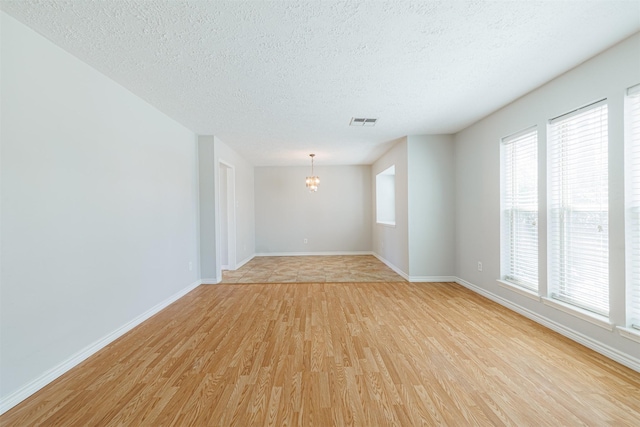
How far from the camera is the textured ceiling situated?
5.67 feet

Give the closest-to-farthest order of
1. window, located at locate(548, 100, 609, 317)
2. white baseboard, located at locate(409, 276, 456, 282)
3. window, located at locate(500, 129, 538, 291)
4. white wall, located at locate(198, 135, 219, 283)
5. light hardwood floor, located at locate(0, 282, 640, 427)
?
light hardwood floor, located at locate(0, 282, 640, 427), window, located at locate(548, 100, 609, 317), window, located at locate(500, 129, 538, 291), white wall, located at locate(198, 135, 219, 283), white baseboard, located at locate(409, 276, 456, 282)

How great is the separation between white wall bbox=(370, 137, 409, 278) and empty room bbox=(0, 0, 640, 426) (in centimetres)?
92

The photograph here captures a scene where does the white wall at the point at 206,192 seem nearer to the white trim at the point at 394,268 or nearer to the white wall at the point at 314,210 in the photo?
the white wall at the point at 314,210

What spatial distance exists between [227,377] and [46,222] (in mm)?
1742

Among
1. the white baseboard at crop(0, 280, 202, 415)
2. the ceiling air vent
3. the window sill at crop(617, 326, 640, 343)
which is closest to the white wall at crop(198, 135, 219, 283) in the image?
the white baseboard at crop(0, 280, 202, 415)

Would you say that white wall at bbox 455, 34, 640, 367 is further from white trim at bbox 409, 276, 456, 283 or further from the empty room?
white trim at bbox 409, 276, 456, 283

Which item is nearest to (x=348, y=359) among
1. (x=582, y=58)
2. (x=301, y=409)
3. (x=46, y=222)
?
(x=301, y=409)

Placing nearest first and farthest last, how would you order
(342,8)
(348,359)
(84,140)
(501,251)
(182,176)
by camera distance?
1. (342,8)
2. (348,359)
3. (84,140)
4. (501,251)
5. (182,176)

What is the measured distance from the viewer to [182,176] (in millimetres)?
3973

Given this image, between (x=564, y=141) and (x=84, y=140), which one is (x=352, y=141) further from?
(x=84, y=140)

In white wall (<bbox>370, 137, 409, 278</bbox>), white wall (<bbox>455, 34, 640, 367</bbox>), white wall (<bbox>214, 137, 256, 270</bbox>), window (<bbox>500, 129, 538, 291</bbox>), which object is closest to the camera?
white wall (<bbox>455, 34, 640, 367</bbox>)

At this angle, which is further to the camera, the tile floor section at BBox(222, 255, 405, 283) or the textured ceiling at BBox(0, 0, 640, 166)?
the tile floor section at BBox(222, 255, 405, 283)

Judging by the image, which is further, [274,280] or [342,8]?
[274,280]

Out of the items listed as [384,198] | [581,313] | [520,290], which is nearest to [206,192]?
[384,198]
